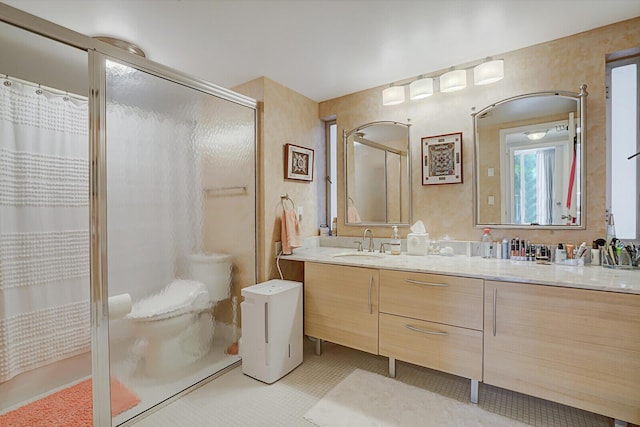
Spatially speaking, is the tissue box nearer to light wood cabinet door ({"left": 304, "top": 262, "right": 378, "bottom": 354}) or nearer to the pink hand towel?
light wood cabinet door ({"left": 304, "top": 262, "right": 378, "bottom": 354})

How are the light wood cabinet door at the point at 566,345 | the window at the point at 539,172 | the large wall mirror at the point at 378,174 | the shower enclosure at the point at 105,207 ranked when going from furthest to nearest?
1. the large wall mirror at the point at 378,174
2. the window at the point at 539,172
3. the shower enclosure at the point at 105,207
4. the light wood cabinet door at the point at 566,345

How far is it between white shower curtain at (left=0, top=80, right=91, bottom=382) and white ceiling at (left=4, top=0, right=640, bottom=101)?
26.7 inches

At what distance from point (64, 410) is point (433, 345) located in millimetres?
2197

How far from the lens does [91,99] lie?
145cm

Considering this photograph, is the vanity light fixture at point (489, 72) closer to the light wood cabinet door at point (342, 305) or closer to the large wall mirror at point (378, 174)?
the large wall mirror at point (378, 174)

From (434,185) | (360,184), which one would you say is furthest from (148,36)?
(434,185)

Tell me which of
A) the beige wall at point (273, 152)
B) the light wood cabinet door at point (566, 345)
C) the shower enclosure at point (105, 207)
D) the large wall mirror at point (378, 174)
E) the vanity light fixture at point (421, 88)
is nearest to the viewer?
the light wood cabinet door at point (566, 345)

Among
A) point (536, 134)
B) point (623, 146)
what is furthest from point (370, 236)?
point (623, 146)

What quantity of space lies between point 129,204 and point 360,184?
1.88 metres

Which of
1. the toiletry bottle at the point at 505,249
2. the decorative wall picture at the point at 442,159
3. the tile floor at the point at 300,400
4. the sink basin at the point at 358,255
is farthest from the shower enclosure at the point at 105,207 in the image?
the toiletry bottle at the point at 505,249

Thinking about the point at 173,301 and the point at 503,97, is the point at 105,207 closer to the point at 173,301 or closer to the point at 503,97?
the point at 173,301

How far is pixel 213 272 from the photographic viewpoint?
2.09 meters

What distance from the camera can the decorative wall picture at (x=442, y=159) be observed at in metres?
2.30

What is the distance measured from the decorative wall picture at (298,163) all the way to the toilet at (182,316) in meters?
0.93
